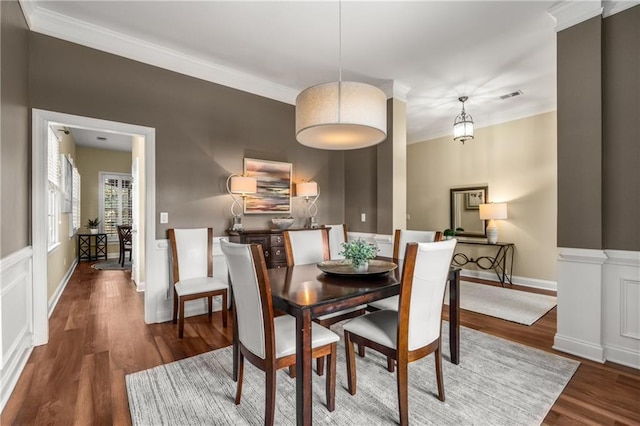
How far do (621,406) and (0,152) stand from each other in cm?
419

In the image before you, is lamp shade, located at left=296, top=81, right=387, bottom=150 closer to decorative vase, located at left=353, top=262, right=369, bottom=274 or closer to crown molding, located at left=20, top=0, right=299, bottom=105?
decorative vase, located at left=353, top=262, right=369, bottom=274

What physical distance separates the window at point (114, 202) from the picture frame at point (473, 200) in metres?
8.12

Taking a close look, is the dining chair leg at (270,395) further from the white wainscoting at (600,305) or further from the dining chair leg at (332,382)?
the white wainscoting at (600,305)

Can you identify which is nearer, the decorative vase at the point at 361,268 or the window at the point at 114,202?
the decorative vase at the point at 361,268

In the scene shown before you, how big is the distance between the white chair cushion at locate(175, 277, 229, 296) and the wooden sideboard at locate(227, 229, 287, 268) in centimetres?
59

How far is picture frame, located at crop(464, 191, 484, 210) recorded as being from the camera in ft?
17.9

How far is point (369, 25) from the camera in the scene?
2.86 m

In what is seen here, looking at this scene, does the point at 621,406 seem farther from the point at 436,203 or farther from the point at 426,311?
the point at 436,203

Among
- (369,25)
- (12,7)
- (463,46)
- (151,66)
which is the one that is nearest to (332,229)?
(369,25)

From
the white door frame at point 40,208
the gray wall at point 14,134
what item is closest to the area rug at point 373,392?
the white door frame at point 40,208

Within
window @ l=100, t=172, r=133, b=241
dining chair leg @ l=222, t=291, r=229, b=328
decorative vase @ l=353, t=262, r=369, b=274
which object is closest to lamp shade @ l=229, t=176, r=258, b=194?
dining chair leg @ l=222, t=291, r=229, b=328

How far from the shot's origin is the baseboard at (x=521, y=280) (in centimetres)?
472

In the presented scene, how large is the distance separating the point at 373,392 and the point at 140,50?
3815 millimetres

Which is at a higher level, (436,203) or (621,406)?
(436,203)
